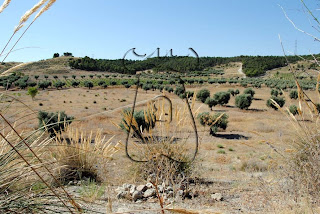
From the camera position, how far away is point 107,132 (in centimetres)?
2017

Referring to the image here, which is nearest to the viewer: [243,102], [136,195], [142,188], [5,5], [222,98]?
[5,5]

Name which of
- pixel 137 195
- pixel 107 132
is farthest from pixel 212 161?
pixel 107 132

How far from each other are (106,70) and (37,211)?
12249 centimetres

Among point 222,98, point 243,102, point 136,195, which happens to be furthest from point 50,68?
point 136,195

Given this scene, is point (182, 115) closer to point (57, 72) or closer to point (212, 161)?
point (212, 161)

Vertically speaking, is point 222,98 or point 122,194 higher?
point 122,194

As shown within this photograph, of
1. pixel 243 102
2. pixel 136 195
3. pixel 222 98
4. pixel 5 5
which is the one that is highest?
pixel 5 5

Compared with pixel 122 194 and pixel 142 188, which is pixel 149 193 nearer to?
pixel 142 188

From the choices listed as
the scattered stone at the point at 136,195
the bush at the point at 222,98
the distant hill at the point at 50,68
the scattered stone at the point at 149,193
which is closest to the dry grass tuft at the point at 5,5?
the scattered stone at the point at 136,195

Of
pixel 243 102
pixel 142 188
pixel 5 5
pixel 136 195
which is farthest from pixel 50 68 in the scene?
pixel 5 5

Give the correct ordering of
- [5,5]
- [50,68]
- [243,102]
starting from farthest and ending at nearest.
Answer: [50,68], [243,102], [5,5]

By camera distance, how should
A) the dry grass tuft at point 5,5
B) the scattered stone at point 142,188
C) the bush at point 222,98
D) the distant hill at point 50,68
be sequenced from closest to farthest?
1. the dry grass tuft at point 5,5
2. the scattered stone at point 142,188
3. the bush at point 222,98
4. the distant hill at point 50,68

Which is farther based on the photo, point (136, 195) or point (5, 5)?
point (136, 195)

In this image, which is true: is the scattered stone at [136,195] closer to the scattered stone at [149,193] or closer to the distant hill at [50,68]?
the scattered stone at [149,193]
